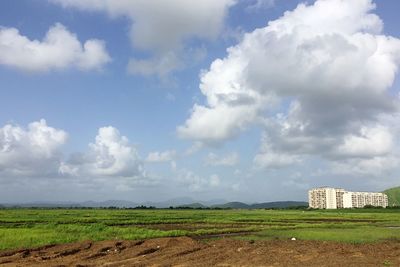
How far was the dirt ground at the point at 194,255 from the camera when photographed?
22.7m

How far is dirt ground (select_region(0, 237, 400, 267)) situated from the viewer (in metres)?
22.7

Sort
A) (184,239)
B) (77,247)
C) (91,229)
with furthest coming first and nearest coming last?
(91,229) → (184,239) → (77,247)

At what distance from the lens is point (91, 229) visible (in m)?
44.3

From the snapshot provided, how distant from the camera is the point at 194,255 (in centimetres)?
2623

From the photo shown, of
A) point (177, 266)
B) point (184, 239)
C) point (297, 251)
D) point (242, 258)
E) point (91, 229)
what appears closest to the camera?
point (177, 266)

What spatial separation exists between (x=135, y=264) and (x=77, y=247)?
844 cm

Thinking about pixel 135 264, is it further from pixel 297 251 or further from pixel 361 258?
pixel 361 258

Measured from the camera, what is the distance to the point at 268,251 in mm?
26672

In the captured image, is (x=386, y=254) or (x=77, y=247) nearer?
(x=386, y=254)

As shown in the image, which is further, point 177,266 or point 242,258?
point 242,258

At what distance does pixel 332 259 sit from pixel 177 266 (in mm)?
8202

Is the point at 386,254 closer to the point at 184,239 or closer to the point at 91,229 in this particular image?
the point at 184,239

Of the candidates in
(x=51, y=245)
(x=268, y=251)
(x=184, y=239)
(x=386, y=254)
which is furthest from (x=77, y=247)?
(x=386, y=254)

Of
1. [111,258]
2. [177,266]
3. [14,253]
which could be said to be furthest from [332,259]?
[14,253]
